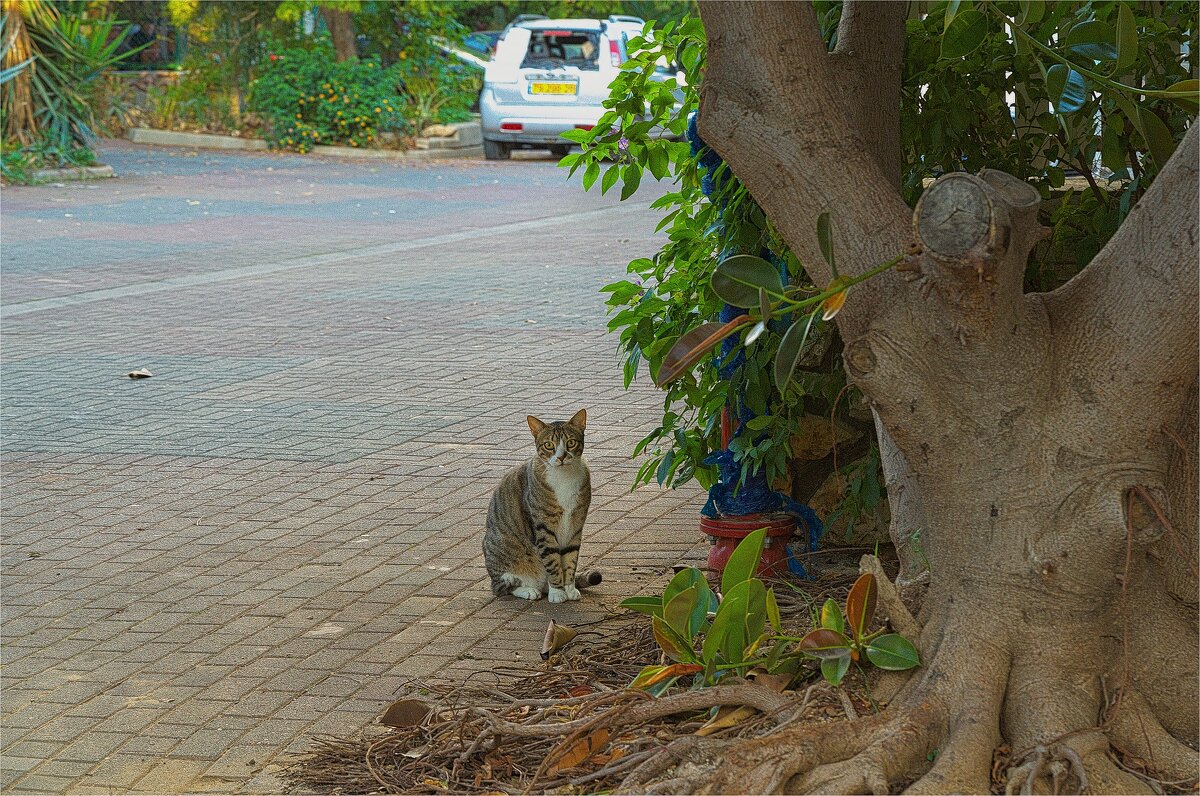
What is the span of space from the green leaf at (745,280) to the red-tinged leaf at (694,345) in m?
0.05

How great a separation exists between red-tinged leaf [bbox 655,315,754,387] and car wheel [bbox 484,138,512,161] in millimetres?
22874

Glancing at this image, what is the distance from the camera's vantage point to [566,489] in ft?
17.6

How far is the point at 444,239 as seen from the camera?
15.8 m

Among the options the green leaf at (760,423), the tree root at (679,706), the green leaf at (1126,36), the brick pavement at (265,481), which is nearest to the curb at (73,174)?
the brick pavement at (265,481)

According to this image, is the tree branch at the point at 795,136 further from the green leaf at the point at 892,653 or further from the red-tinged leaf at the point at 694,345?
the green leaf at the point at 892,653

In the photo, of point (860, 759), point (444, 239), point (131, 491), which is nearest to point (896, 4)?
point (860, 759)

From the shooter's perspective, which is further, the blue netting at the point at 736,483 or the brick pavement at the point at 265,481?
the blue netting at the point at 736,483

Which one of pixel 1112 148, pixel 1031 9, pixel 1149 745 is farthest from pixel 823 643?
pixel 1112 148

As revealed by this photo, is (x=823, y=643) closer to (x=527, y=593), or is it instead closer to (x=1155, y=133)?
(x=1155, y=133)

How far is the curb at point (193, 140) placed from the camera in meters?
26.5

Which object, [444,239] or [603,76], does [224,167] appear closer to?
[603,76]

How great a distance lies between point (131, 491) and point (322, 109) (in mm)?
20191

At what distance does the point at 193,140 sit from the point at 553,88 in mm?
7676

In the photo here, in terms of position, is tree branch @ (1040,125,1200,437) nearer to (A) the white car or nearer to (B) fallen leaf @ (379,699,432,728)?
(B) fallen leaf @ (379,699,432,728)
